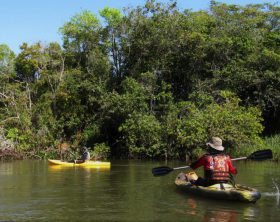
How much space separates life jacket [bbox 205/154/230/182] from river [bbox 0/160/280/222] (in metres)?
0.60

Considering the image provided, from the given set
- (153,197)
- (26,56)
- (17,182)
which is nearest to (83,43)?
(26,56)

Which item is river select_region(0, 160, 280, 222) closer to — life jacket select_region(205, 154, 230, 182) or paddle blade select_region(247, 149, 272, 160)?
life jacket select_region(205, 154, 230, 182)

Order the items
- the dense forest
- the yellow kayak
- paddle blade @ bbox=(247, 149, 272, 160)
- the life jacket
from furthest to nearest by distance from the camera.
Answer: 1. the dense forest
2. the yellow kayak
3. paddle blade @ bbox=(247, 149, 272, 160)
4. the life jacket

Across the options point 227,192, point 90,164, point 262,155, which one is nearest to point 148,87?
point 90,164

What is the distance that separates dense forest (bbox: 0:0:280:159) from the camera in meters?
24.5

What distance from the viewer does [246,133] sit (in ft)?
76.3

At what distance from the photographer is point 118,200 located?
11.0 meters

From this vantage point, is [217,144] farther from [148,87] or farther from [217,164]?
[148,87]

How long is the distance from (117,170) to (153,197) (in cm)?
763

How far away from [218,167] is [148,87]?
1661cm

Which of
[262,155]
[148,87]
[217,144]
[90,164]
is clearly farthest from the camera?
[148,87]

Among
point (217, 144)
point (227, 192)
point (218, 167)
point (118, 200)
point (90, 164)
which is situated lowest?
point (118, 200)

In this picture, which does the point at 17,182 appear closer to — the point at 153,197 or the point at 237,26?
the point at 153,197

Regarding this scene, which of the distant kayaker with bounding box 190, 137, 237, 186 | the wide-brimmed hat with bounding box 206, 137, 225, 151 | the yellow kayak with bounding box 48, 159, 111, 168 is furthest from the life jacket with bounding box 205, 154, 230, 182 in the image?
the yellow kayak with bounding box 48, 159, 111, 168
